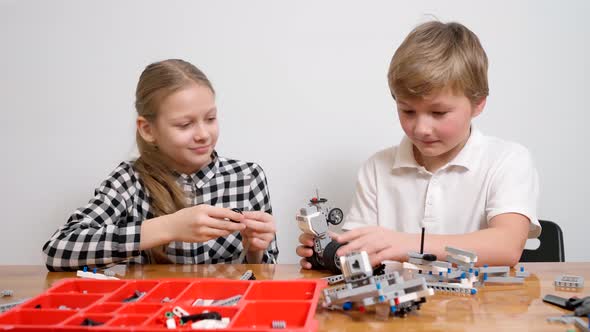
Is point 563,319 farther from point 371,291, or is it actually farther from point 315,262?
point 315,262

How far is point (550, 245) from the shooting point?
1.52 metres

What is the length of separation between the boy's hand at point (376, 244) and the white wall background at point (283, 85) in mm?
811

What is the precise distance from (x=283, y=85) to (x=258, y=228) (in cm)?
80

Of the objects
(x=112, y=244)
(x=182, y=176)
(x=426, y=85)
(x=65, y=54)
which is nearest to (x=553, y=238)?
(x=426, y=85)

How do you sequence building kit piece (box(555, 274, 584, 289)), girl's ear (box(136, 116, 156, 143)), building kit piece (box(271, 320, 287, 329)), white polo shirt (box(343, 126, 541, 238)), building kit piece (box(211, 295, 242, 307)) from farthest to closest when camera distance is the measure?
girl's ear (box(136, 116, 156, 143)) → white polo shirt (box(343, 126, 541, 238)) → building kit piece (box(555, 274, 584, 289)) → building kit piece (box(211, 295, 242, 307)) → building kit piece (box(271, 320, 287, 329))

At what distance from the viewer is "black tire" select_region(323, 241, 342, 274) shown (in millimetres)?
1165

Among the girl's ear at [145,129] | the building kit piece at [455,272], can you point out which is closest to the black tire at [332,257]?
the building kit piece at [455,272]

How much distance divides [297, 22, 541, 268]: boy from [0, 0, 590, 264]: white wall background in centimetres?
41

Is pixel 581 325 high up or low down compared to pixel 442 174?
down

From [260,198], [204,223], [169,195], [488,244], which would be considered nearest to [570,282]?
[488,244]

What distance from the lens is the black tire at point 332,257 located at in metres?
1.17

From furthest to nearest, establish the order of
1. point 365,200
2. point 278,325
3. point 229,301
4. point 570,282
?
point 365,200 < point 570,282 < point 229,301 < point 278,325

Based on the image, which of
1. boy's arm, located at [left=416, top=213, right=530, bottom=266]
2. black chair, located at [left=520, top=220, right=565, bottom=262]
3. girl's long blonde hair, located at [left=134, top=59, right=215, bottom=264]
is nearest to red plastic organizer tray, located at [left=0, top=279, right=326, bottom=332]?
boy's arm, located at [left=416, top=213, right=530, bottom=266]

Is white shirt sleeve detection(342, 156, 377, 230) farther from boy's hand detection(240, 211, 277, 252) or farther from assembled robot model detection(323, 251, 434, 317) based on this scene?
assembled robot model detection(323, 251, 434, 317)
